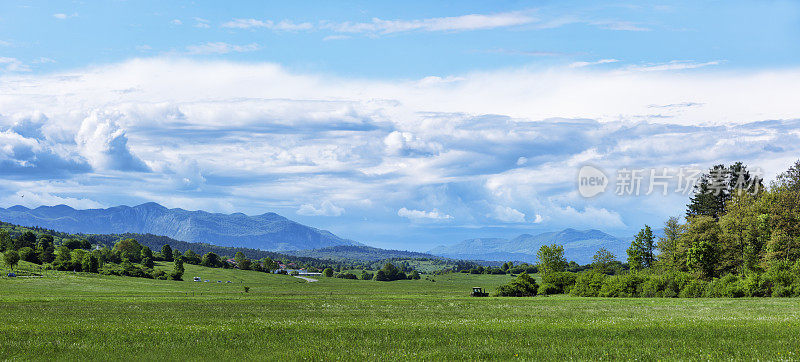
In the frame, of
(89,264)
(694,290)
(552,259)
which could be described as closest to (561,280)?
(694,290)

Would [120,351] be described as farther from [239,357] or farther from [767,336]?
[767,336]

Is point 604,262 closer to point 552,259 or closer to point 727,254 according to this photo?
point 552,259

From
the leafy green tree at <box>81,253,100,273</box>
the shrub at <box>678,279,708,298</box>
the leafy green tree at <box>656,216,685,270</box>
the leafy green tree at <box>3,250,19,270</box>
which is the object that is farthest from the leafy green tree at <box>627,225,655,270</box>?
the leafy green tree at <box>3,250,19,270</box>

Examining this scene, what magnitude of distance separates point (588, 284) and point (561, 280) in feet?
28.6

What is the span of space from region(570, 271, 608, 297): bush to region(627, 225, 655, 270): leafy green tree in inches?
1777

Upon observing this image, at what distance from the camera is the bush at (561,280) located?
3979 inches

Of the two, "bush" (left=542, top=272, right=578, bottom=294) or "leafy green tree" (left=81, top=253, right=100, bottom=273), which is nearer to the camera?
"bush" (left=542, top=272, right=578, bottom=294)

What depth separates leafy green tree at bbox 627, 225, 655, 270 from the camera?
13550 cm

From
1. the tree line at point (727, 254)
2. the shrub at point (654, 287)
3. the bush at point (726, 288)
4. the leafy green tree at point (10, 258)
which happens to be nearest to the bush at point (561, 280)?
the tree line at point (727, 254)

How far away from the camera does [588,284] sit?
93.9m

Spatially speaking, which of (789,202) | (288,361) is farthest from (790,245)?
(288,361)

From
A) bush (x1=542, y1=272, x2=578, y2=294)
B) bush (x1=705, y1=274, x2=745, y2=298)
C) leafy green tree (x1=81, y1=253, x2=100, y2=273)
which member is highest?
bush (x1=705, y1=274, x2=745, y2=298)

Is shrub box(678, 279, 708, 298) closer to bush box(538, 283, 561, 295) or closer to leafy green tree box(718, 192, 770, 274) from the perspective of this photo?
leafy green tree box(718, 192, 770, 274)

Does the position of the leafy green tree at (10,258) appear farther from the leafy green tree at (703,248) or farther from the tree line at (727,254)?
the leafy green tree at (703,248)
